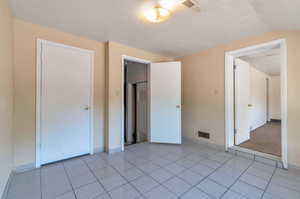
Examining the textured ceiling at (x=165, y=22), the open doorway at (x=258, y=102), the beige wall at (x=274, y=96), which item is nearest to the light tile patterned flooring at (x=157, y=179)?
the open doorway at (x=258, y=102)

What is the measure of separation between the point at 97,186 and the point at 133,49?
2623 millimetres

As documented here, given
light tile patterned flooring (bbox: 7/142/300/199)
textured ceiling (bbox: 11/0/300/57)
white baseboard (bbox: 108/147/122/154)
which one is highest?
textured ceiling (bbox: 11/0/300/57)

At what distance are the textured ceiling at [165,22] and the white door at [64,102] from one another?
460 mm

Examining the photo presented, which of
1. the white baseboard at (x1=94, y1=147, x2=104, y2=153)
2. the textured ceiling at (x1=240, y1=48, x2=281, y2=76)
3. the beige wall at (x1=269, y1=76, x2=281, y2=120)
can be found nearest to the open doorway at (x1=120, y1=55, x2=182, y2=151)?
the white baseboard at (x1=94, y1=147, x2=104, y2=153)

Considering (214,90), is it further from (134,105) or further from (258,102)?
(258,102)

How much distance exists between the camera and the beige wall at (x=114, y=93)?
2.73m

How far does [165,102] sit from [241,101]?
171cm

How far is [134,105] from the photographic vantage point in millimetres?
5211

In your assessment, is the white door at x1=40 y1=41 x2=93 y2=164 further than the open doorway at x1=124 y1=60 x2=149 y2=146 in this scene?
No

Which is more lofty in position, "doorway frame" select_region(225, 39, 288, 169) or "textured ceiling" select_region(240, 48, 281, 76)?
"textured ceiling" select_region(240, 48, 281, 76)

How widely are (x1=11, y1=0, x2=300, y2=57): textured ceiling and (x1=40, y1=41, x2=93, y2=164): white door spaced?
0.46m

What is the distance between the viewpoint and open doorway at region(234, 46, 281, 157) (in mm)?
2967

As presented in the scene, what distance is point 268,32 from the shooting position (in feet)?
7.43

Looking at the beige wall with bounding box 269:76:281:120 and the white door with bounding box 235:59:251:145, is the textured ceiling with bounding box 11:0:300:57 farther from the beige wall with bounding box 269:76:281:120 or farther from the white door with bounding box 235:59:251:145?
the beige wall with bounding box 269:76:281:120
